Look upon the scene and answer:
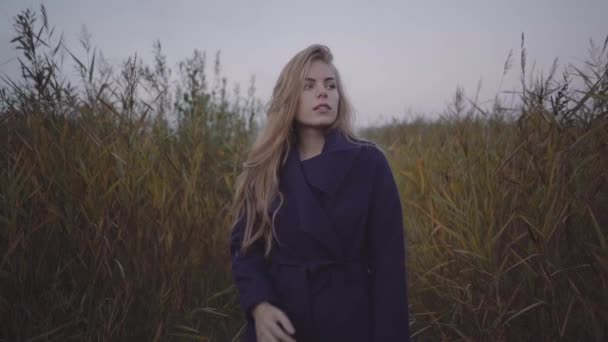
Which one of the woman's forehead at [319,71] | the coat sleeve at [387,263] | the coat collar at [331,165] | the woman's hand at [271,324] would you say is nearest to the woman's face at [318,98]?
the woman's forehead at [319,71]

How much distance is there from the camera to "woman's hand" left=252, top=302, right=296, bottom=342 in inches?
49.4

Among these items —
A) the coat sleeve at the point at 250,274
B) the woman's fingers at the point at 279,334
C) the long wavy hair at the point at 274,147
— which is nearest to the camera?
the woman's fingers at the point at 279,334

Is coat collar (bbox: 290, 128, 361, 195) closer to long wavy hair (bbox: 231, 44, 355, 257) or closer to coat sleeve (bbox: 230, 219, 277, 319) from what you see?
long wavy hair (bbox: 231, 44, 355, 257)

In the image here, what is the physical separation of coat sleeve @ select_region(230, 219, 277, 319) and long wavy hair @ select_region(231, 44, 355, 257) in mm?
29

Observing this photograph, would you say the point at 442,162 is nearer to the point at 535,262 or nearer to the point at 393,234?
the point at 535,262

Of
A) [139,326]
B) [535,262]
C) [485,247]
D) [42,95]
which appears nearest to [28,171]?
[42,95]

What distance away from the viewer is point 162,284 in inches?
67.7

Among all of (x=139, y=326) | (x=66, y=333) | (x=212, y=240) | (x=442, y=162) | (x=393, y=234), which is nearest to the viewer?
(x=393, y=234)

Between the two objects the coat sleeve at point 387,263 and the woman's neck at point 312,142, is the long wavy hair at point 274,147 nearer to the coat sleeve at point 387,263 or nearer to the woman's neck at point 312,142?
the woman's neck at point 312,142

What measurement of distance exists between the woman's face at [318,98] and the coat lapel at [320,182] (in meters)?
0.08

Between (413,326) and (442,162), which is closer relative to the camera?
(413,326)

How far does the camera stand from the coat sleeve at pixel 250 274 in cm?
136

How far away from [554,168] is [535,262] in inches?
16.0

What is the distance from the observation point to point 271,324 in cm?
129
